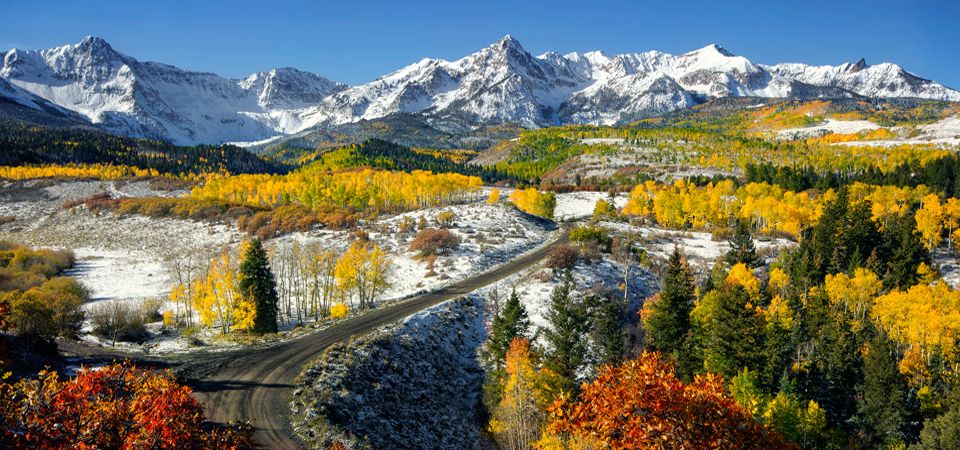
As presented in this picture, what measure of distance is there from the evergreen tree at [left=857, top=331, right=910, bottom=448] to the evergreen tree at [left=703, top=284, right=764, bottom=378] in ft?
48.2

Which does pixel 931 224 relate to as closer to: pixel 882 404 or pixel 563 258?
pixel 882 404

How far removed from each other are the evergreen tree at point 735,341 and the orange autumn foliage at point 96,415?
148 feet

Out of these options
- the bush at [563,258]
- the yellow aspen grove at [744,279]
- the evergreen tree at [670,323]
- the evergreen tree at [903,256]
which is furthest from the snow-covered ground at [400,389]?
the evergreen tree at [903,256]

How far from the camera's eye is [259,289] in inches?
2163

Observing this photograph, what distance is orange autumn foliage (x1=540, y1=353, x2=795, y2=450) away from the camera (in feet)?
45.6

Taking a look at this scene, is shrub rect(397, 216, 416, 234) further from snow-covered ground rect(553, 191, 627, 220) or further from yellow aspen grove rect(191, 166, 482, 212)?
snow-covered ground rect(553, 191, 627, 220)

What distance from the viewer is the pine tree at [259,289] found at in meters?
54.7

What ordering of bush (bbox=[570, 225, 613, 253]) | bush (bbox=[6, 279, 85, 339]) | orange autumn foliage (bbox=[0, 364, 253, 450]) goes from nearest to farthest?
orange autumn foliage (bbox=[0, 364, 253, 450]) → bush (bbox=[6, 279, 85, 339]) → bush (bbox=[570, 225, 613, 253])

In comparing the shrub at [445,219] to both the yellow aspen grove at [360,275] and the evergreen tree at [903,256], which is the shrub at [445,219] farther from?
the evergreen tree at [903,256]

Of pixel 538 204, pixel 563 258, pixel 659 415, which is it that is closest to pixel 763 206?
pixel 538 204

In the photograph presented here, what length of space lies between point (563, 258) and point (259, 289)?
44.5 m

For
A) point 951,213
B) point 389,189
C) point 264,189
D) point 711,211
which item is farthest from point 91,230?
point 951,213

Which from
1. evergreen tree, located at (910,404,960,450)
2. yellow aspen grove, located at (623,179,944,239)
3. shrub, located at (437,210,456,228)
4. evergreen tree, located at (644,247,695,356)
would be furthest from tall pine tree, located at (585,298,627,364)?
yellow aspen grove, located at (623,179,944,239)

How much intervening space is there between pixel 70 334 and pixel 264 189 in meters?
124
